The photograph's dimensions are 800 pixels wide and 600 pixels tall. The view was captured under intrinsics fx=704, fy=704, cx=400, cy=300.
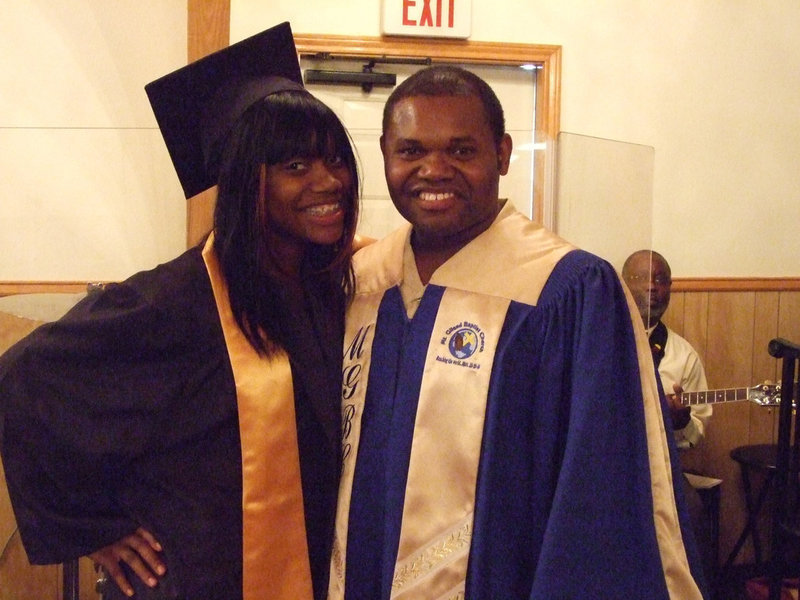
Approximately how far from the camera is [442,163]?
1.28 meters

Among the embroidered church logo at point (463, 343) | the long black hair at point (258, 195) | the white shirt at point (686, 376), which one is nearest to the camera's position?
the embroidered church logo at point (463, 343)

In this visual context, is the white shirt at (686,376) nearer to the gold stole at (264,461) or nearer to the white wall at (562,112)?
the white wall at (562,112)

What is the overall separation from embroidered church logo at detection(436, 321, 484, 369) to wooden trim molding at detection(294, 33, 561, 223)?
Answer: 2158 millimetres

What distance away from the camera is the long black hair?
1328 millimetres

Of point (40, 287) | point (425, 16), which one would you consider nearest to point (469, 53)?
point (425, 16)

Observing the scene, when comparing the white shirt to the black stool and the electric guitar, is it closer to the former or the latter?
the electric guitar

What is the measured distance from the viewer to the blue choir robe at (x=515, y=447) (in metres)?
1.10

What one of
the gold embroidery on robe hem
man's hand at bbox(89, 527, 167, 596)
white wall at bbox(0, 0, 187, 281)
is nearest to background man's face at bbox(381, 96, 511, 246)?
the gold embroidery on robe hem

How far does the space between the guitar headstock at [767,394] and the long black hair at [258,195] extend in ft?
8.37

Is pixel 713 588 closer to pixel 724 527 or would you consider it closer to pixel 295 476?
pixel 724 527

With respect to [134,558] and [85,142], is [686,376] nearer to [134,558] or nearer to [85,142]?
[134,558]

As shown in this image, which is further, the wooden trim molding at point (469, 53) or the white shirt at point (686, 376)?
the wooden trim molding at point (469, 53)

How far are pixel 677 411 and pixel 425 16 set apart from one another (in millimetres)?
2092

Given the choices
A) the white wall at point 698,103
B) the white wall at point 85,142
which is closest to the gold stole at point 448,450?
the white wall at point 85,142
